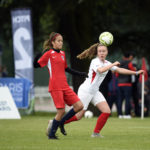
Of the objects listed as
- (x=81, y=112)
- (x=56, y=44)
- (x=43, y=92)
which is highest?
(x=56, y=44)

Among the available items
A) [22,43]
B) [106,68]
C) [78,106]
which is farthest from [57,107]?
[22,43]

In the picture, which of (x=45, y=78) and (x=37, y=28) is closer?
(x=37, y=28)

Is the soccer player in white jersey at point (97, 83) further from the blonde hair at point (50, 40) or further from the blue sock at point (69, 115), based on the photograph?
the blonde hair at point (50, 40)

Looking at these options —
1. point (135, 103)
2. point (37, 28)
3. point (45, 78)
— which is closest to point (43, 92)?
point (45, 78)

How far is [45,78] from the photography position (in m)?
29.9

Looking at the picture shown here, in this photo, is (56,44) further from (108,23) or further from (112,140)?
(108,23)

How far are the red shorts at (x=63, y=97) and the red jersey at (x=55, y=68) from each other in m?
0.08

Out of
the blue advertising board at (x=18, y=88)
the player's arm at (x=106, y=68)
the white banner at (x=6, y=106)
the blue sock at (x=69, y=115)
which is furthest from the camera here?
the blue advertising board at (x=18, y=88)

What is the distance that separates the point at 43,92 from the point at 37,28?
6868mm

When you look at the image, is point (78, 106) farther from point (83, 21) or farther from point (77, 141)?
point (83, 21)

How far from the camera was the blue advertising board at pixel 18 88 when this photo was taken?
20.8 m

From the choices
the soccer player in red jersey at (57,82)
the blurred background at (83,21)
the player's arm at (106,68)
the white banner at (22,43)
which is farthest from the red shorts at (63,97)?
the white banner at (22,43)

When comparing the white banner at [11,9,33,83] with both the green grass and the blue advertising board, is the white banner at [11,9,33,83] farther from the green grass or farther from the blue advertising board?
the green grass

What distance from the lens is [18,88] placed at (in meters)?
20.8
